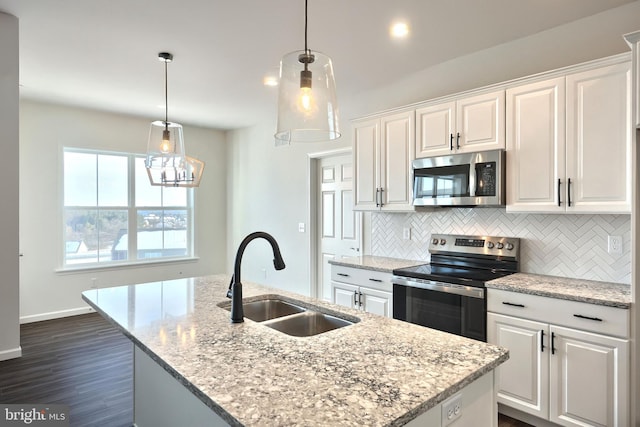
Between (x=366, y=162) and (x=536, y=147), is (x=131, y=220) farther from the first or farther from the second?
(x=536, y=147)

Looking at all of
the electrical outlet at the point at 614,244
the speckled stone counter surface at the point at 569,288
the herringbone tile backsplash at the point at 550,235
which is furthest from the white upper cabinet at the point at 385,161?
the electrical outlet at the point at 614,244

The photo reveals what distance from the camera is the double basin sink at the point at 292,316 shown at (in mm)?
1841

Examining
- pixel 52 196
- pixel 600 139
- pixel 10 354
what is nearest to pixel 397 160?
pixel 600 139

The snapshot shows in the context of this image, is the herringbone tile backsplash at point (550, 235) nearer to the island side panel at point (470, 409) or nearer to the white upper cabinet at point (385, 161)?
the white upper cabinet at point (385, 161)

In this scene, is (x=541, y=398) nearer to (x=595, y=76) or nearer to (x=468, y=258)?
(x=468, y=258)

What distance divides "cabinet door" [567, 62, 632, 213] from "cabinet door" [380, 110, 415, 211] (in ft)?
4.00

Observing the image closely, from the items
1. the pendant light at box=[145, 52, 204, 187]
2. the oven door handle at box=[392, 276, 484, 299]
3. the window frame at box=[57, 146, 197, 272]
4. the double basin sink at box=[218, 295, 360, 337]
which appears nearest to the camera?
the double basin sink at box=[218, 295, 360, 337]

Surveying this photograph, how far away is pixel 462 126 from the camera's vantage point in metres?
2.98

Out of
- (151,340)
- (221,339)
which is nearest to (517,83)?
(221,339)

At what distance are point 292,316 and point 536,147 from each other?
2.03 meters

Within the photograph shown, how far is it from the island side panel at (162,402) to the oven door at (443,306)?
75.0 inches

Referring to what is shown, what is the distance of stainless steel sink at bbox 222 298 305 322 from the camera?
212cm

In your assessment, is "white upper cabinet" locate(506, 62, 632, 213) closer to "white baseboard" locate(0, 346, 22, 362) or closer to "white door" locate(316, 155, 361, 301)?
"white door" locate(316, 155, 361, 301)

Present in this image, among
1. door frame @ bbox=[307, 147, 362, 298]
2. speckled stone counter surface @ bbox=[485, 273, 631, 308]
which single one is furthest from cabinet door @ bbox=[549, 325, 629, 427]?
door frame @ bbox=[307, 147, 362, 298]
